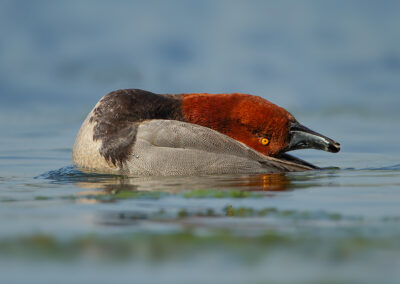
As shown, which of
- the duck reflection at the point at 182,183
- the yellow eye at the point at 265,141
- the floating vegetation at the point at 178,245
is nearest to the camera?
the floating vegetation at the point at 178,245

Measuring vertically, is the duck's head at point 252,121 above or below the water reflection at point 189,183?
above

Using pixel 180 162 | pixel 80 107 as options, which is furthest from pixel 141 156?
pixel 80 107

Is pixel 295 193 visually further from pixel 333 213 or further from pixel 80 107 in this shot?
pixel 80 107

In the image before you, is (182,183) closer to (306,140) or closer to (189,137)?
(189,137)

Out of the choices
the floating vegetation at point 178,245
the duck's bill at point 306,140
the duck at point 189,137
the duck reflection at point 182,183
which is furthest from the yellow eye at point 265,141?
the floating vegetation at point 178,245

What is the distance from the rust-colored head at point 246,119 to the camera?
960cm

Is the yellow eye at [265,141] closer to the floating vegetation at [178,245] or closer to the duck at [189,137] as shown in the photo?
the duck at [189,137]

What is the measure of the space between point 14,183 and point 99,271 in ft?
15.0

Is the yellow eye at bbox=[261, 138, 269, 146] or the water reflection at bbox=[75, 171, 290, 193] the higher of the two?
the yellow eye at bbox=[261, 138, 269, 146]

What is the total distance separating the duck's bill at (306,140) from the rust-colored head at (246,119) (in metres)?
0.08

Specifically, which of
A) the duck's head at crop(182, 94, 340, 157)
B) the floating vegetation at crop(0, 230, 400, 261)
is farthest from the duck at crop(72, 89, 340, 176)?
the floating vegetation at crop(0, 230, 400, 261)

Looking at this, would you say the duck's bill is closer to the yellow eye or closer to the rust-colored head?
the rust-colored head

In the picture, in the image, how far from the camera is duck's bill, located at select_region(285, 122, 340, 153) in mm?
9773

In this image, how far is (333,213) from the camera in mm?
6336
